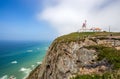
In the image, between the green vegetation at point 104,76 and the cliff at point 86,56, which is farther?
the cliff at point 86,56

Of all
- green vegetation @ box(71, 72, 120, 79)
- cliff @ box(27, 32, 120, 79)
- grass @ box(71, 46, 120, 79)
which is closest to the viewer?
green vegetation @ box(71, 72, 120, 79)

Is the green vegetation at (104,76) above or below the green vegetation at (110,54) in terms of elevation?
below

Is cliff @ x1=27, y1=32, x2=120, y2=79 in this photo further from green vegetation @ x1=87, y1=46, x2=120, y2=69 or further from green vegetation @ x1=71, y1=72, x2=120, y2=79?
green vegetation @ x1=71, y1=72, x2=120, y2=79

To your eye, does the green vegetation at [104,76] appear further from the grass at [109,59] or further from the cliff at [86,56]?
the cliff at [86,56]

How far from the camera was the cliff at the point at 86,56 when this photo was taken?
46.8 meters

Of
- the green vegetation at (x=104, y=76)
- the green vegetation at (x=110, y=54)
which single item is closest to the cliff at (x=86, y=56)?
the green vegetation at (x=110, y=54)

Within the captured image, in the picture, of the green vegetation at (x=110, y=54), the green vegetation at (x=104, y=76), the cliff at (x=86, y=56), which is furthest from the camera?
the cliff at (x=86, y=56)

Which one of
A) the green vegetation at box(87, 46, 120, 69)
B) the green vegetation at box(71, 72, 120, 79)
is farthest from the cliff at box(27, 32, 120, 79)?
the green vegetation at box(71, 72, 120, 79)

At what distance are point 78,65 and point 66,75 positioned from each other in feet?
15.2

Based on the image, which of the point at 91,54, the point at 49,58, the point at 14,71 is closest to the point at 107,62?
the point at 91,54

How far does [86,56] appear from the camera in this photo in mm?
49656

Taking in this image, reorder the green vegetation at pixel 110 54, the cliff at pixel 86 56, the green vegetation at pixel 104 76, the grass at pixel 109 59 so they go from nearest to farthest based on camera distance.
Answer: the green vegetation at pixel 104 76 → the grass at pixel 109 59 → the green vegetation at pixel 110 54 → the cliff at pixel 86 56

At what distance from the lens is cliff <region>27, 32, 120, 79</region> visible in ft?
153

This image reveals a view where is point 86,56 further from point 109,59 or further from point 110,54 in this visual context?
point 110,54
